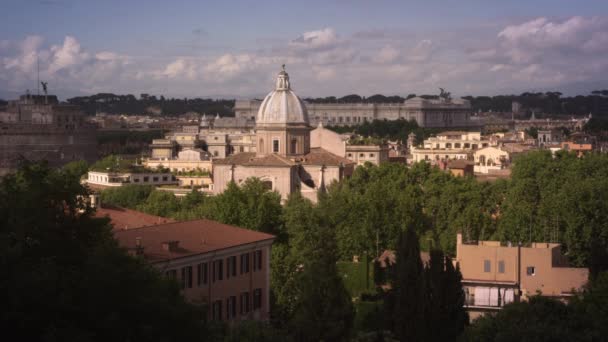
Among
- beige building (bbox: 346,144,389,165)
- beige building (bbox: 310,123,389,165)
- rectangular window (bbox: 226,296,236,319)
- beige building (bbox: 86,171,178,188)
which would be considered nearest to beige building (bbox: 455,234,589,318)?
rectangular window (bbox: 226,296,236,319)

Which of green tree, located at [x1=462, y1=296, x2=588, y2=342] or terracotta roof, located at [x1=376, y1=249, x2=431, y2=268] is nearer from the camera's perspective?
green tree, located at [x1=462, y1=296, x2=588, y2=342]

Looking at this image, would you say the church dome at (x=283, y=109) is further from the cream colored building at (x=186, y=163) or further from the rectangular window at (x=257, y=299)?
the rectangular window at (x=257, y=299)

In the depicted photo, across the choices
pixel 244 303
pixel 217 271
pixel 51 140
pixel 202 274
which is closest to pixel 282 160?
pixel 244 303

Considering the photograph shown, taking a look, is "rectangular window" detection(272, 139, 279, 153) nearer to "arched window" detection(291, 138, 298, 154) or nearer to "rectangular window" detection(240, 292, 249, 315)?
"arched window" detection(291, 138, 298, 154)

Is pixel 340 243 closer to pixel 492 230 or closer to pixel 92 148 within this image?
pixel 492 230

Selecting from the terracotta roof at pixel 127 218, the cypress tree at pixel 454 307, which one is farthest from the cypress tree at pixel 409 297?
the terracotta roof at pixel 127 218

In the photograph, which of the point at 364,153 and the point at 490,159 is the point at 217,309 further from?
the point at 490,159

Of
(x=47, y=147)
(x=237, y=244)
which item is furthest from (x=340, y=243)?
(x=47, y=147)
